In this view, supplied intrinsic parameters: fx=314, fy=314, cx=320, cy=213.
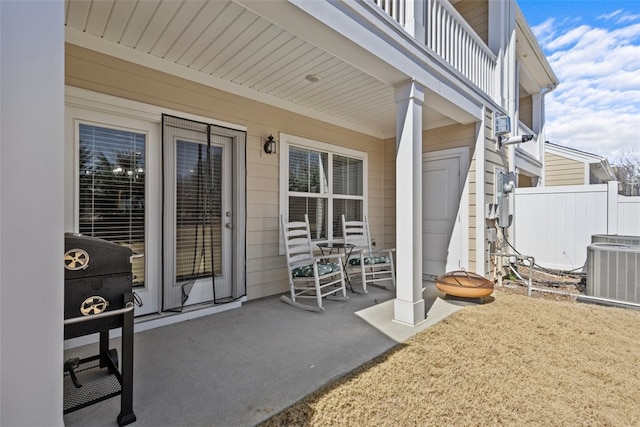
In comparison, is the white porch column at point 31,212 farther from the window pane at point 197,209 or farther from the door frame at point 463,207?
the door frame at point 463,207

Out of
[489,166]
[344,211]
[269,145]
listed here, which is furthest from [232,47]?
[489,166]

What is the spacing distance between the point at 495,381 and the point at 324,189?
10.7ft

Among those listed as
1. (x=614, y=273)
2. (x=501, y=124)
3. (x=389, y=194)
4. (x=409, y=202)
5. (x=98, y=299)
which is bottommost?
(x=614, y=273)

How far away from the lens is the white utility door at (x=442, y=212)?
469 cm

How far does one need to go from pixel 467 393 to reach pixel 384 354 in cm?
64

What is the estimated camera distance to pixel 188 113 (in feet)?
10.6

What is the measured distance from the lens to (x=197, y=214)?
3268mm

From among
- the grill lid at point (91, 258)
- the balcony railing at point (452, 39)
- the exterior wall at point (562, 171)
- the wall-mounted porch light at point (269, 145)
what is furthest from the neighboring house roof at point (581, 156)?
the grill lid at point (91, 258)

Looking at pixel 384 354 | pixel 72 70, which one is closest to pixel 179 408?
pixel 384 354

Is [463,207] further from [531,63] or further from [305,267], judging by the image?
[531,63]

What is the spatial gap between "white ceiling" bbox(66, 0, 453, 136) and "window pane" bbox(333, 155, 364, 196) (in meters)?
1.00

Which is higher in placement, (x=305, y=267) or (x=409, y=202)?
(x=409, y=202)

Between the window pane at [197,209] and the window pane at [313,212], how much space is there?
1.13m

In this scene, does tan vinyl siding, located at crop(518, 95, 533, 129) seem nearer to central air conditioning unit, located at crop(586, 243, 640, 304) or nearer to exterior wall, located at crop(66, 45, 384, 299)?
central air conditioning unit, located at crop(586, 243, 640, 304)
